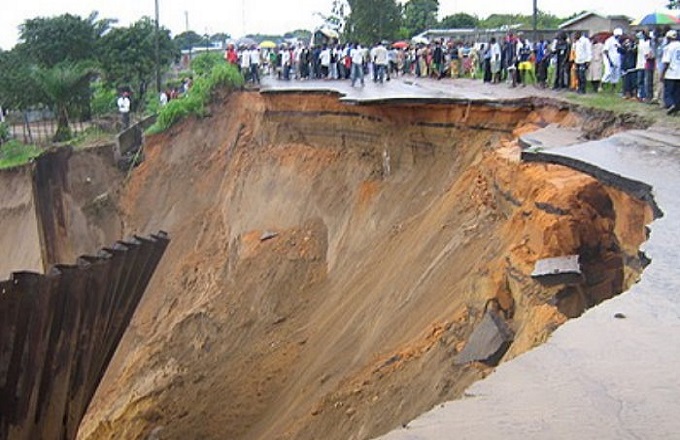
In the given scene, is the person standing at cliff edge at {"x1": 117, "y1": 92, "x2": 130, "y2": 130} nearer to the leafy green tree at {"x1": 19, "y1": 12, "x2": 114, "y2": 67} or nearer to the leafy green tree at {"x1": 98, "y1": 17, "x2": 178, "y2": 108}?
the leafy green tree at {"x1": 98, "y1": 17, "x2": 178, "y2": 108}

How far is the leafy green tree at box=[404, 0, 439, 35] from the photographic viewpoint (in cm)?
5654

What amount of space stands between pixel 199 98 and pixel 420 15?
121 ft

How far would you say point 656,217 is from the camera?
7.59m

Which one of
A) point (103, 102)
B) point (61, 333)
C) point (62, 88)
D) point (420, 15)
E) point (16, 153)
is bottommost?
point (61, 333)

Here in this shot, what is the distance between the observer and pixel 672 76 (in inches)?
515

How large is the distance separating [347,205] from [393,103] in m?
2.68

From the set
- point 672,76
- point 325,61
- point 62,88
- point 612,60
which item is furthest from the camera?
point 62,88

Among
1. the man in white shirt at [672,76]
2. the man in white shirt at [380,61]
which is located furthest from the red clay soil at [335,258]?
the man in white shirt at [380,61]

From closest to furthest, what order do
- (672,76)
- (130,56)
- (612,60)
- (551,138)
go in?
(551,138) → (672,76) → (612,60) → (130,56)

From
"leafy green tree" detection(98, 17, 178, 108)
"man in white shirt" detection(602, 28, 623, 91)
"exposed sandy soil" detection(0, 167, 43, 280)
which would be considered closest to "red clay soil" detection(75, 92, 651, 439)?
"exposed sandy soil" detection(0, 167, 43, 280)

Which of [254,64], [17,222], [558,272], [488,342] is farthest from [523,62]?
[17,222]

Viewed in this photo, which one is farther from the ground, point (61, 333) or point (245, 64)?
point (245, 64)

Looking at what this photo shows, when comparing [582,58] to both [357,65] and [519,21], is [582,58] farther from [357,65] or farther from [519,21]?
[519,21]

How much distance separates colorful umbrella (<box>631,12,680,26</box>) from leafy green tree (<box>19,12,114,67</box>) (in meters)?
25.3
